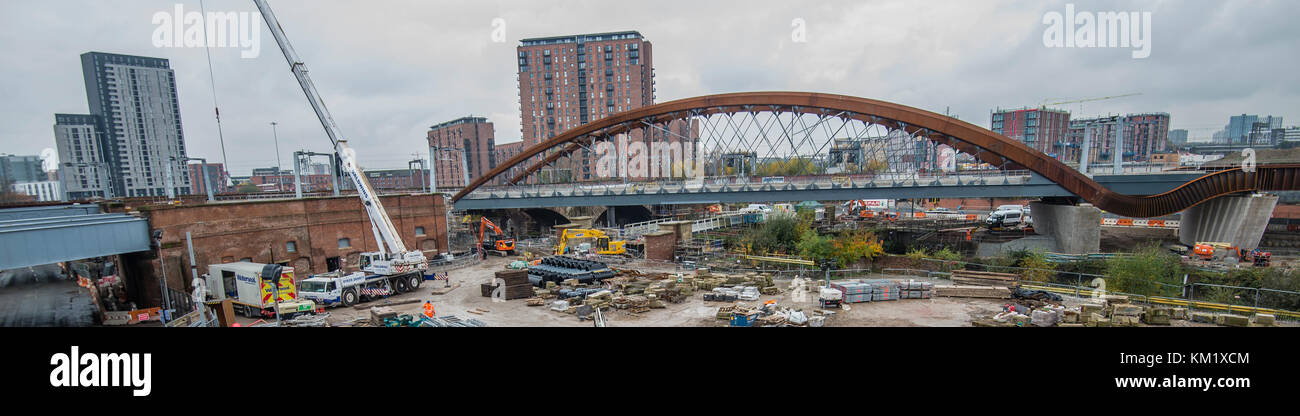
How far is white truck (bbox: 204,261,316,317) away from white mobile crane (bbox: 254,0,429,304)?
92 cm

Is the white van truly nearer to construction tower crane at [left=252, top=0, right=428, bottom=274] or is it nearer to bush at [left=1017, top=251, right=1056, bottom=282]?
bush at [left=1017, top=251, right=1056, bottom=282]

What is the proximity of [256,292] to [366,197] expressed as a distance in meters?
7.11

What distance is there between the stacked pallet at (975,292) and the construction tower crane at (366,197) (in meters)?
20.1

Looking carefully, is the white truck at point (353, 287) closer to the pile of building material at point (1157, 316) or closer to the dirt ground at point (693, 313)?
the dirt ground at point (693, 313)

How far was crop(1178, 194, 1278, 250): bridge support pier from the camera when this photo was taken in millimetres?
24141

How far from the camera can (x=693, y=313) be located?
15.2 meters

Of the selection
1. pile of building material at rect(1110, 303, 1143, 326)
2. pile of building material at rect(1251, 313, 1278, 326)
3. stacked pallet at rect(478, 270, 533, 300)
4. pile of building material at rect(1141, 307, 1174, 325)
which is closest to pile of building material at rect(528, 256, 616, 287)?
stacked pallet at rect(478, 270, 533, 300)

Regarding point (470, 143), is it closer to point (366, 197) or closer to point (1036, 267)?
point (366, 197)

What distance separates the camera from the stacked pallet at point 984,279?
17719 mm

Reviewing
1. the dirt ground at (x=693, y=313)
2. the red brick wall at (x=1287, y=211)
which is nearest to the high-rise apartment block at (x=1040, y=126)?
the red brick wall at (x=1287, y=211)

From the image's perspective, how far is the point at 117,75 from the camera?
34.8 m

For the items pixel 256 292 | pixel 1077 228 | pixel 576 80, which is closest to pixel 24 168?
pixel 576 80

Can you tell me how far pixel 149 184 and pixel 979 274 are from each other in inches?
3156
